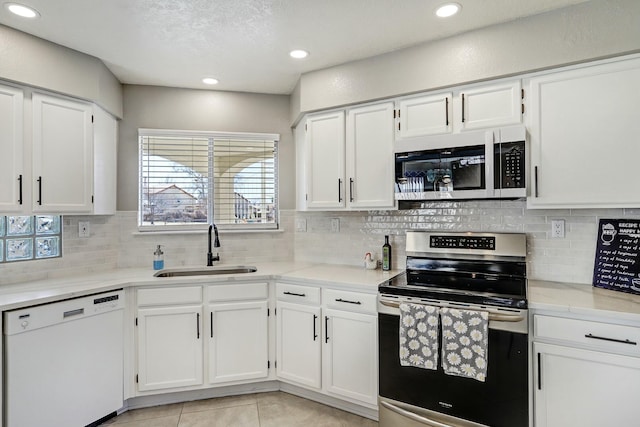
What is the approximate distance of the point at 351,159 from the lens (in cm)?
272

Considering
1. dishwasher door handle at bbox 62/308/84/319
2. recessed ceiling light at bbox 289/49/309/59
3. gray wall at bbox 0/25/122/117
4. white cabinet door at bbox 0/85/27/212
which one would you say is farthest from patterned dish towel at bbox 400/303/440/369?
gray wall at bbox 0/25/122/117

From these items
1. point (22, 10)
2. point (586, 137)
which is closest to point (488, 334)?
point (586, 137)

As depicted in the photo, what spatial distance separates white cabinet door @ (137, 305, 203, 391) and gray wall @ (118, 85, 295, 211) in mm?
1143

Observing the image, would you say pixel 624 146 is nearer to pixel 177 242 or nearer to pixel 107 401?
pixel 177 242

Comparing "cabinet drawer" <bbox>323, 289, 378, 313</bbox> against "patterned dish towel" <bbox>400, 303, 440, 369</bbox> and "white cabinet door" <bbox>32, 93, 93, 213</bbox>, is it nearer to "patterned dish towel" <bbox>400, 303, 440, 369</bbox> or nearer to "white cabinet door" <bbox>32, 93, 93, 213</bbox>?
"patterned dish towel" <bbox>400, 303, 440, 369</bbox>

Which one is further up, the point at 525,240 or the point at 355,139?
the point at 355,139

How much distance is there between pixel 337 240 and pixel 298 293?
28.8 inches

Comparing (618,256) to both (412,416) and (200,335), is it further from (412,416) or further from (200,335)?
(200,335)

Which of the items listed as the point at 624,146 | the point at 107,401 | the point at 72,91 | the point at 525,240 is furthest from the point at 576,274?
the point at 72,91

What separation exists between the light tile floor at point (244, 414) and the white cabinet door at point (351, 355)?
0.18 m

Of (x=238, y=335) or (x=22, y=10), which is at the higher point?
(x=22, y=10)

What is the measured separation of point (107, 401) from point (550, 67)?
351 cm

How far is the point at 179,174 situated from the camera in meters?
3.26

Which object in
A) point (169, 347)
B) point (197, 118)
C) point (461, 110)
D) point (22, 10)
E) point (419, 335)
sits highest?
point (22, 10)
